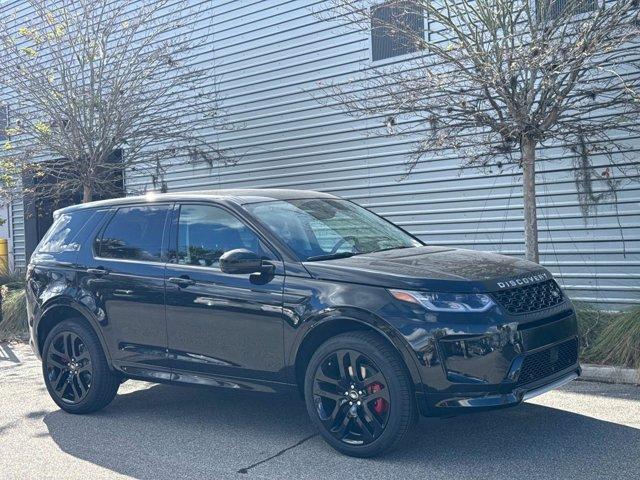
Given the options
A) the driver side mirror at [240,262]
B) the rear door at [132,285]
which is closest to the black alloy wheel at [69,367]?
the rear door at [132,285]

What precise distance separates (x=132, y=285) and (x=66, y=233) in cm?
125

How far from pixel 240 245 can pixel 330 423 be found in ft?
4.88

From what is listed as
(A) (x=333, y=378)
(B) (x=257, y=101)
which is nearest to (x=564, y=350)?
(A) (x=333, y=378)

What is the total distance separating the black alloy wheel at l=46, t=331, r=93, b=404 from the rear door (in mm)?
392

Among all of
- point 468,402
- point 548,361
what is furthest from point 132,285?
point 548,361

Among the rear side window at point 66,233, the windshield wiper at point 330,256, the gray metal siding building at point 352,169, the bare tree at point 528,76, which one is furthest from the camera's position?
the gray metal siding building at point 352,169

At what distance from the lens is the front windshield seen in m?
5.82

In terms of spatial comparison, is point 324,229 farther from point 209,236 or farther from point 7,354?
point 7,354

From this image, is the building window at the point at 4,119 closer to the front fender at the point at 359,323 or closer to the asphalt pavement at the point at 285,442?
the asphalt pavement at the point at 285,442

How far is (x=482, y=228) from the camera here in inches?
455

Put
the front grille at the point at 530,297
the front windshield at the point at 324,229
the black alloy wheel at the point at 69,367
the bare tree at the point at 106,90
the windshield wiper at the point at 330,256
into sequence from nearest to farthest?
the front grille at the point at 530,297 < the windshield wiper at the point at 330,256 < the front windshield at the point at 324,229 < the black alloy wheel at the point at 69,367 < the bare tree at the point at 106,90

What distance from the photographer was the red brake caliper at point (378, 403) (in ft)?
16.6

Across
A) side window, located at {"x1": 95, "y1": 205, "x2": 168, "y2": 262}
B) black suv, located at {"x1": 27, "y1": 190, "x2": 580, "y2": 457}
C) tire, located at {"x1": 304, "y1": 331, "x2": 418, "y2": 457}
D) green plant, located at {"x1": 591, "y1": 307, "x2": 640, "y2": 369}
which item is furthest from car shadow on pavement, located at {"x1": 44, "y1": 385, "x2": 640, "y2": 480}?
green plant, located at {"x1": 591, "y1": 307, "x2": 640, "y2": 369}

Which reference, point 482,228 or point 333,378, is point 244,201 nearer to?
point 333,378
